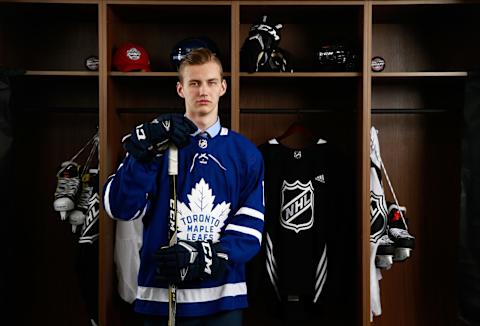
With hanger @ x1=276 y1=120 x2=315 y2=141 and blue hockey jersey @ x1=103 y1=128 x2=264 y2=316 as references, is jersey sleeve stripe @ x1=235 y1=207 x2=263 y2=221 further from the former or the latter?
hanger @ x1=276 y1=120 x2=315 y2=141

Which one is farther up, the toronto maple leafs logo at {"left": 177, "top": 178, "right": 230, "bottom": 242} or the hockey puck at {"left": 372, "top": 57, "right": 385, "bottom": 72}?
the hockey puck at {"left": 372, "top": 57, "right": 385, "bottom": 72}

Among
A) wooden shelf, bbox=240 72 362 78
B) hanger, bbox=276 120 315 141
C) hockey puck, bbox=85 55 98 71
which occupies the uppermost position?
hockey puck, bbox=85 55 98 71

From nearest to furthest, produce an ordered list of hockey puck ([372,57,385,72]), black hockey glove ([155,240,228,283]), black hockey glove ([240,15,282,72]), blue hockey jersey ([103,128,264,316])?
black hockey glove ([155,240,228,283]) → blue hockey jersey ([103,128,264,316]) → black hockey glove ([240,15,282,72]) → hockey puck ([372,57,385,72])

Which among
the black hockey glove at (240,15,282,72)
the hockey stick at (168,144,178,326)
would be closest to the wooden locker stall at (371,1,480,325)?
the black hockey glove at (240,15,282,72)

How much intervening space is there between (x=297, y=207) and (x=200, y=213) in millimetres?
808

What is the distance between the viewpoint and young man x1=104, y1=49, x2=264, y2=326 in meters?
1.89

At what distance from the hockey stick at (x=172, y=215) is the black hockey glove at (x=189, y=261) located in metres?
0.04

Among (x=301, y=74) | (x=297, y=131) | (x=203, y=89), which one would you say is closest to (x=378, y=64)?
(x=301, y=74)

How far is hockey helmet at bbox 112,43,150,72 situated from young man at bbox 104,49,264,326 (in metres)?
0.71

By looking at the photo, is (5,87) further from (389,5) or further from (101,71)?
(389,5)

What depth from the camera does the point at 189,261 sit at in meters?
1.84

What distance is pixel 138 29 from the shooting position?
9.85 feet

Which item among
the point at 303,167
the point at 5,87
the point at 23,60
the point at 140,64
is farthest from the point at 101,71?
the point at 303,167

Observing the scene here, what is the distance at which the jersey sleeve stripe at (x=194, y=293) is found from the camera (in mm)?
1966
